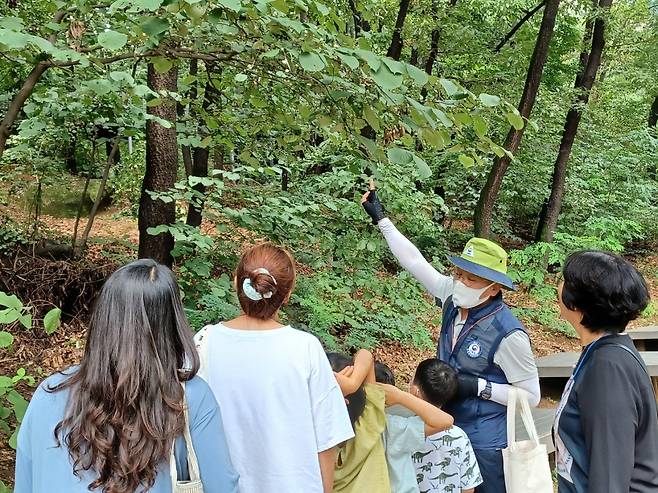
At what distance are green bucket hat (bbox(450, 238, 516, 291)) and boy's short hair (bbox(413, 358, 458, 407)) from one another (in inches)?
17.9

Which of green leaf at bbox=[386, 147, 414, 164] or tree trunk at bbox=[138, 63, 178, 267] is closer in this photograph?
green leaf at bbox=[386, 147, 414, 164]

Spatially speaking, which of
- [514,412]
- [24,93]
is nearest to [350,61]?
[514,412]

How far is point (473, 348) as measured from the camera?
2262 mm

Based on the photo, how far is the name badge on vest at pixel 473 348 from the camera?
7.38ft

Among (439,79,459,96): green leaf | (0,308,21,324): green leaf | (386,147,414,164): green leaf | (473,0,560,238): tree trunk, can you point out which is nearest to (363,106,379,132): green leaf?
(386,147,414,164): green leaf

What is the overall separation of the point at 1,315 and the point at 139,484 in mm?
823

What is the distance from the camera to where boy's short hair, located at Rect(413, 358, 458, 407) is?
2.14 m

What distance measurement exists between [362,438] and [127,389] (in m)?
0.91

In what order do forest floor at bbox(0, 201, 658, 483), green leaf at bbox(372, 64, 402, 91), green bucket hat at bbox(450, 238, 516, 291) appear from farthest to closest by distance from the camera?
forest floor at bbox(0, 201, 658, 483) → green bucket hat at bbox(450, 238, 516, 291) → green leaf at bbox(372, 64, 402, 91)

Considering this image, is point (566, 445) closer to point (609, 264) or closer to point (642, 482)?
point (642, 482)

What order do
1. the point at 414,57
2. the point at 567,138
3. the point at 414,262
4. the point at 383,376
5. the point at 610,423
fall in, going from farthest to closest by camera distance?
1. the point at 414,57
2. the point at 567,138
3. the point at 414,262
4. the point at 383,376
5. the point at 610,423

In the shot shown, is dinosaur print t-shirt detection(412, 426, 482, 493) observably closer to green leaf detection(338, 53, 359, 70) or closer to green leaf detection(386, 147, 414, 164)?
green leaf detection(386, 147, 414, 164)

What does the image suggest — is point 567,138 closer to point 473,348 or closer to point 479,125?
point 479,125

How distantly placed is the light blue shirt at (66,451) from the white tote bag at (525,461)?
51.9 inches
